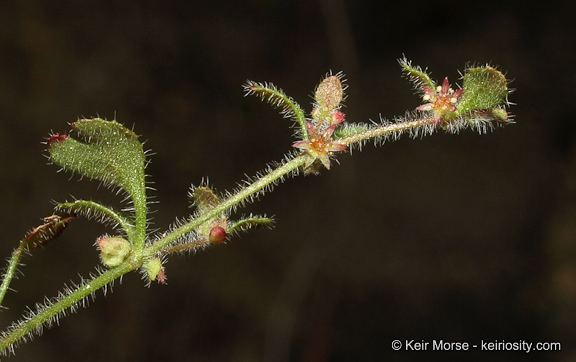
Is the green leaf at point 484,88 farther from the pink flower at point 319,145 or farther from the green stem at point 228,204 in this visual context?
the green stem at point 228,204

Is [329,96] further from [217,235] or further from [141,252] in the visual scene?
[141,252]

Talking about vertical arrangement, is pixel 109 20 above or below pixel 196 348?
above

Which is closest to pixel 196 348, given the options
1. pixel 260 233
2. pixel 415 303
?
pixel 260 233

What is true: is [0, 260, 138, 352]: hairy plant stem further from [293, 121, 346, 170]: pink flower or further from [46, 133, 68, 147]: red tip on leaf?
[293, 121, 346, 170]: pink flower

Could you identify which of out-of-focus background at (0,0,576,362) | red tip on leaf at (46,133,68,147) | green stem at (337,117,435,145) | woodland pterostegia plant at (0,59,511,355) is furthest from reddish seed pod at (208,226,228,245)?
out-of-focus background at (0,0,576,362)

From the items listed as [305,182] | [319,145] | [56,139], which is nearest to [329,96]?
[319,145]

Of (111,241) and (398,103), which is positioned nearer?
(111,241)

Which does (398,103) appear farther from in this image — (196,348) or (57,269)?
(57,269)
